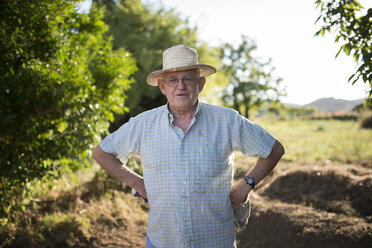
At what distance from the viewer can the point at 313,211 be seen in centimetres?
533

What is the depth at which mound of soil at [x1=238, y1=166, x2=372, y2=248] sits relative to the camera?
4449 mm

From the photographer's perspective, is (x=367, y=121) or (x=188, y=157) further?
(x=367, y=121)

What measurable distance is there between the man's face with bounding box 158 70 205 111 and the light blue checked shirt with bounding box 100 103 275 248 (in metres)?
0.10

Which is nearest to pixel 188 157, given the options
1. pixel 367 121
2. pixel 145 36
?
pixel 145 36

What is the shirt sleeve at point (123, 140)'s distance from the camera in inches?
103

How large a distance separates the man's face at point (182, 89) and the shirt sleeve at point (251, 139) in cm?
43

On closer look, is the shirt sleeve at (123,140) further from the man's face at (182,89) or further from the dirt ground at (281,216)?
the dirt ground at (281,216)

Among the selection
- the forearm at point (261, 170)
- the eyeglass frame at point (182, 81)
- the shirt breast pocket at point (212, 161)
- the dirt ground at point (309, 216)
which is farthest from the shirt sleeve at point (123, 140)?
the dirt ground at point (309, 216)

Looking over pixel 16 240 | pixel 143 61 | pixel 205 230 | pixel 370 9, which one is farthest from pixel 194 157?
pixel 143 61

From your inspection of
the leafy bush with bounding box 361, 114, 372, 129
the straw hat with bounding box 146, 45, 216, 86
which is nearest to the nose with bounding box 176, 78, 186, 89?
the straw hat with bounding box 146, 45, 216, 86

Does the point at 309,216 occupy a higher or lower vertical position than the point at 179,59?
lower

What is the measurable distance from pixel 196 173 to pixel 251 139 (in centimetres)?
52

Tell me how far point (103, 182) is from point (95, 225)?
164 centimetres

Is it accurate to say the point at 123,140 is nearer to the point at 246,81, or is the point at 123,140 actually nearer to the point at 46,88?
the point at 46,88
